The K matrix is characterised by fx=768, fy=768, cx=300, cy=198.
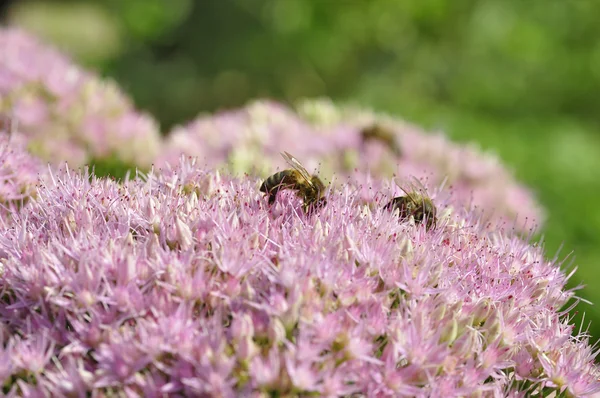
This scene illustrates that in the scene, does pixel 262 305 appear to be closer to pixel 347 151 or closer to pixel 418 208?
pixel 418 208

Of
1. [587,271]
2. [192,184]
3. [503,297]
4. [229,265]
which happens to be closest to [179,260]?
[229,265]

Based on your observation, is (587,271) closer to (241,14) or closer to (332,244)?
(332,244)

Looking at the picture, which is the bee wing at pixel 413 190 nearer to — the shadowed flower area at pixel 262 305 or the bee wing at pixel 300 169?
the shadowed flower area at pixel 262 305

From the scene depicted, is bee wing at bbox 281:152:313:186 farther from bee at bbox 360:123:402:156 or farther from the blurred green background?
the blurred green background

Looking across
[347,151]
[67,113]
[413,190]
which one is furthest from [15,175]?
[347,151]

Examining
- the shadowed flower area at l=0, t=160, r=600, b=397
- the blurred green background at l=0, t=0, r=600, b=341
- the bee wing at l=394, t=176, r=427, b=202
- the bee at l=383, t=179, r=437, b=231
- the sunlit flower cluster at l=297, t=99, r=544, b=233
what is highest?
the blurred green background at l=0, t=0, r=600, b=341

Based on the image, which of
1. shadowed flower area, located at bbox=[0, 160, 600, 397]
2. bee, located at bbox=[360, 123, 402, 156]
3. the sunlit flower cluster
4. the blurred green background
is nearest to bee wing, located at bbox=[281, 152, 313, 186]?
shadowed flower area, located at bbox=[0, 160, 600, 397]
